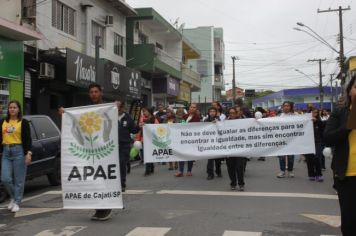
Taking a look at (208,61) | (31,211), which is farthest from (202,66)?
(31,211)

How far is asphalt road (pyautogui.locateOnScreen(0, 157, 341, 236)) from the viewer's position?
7398 millimetres

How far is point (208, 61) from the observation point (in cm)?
7212

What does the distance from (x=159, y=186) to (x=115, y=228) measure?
446 cm

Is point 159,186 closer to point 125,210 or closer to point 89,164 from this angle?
point 125,210

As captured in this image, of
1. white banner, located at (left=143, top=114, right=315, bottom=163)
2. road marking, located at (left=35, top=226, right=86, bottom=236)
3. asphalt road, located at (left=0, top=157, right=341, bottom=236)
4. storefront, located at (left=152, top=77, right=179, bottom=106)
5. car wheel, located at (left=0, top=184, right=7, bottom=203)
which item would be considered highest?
storefront, located at (left=152, top=77, right=179, bottom=106)

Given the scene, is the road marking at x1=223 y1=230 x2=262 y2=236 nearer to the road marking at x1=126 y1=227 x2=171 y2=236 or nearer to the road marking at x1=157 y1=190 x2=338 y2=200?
the road marking at x1=126 y1=227 x2=171 y2=236

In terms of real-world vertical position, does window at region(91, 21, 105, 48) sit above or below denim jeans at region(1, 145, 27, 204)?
above

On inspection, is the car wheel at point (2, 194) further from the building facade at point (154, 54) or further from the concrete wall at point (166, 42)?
the concrete wall at point (166, 42)

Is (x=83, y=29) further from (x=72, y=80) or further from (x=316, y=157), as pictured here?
(x=316, y=157)

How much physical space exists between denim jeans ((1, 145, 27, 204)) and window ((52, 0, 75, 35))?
1331cm

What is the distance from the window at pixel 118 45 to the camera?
29.0 m

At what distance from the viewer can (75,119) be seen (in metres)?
8.26

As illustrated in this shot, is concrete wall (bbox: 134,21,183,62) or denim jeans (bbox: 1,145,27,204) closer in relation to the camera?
denim jeans (bbox: 1,145,27,204)

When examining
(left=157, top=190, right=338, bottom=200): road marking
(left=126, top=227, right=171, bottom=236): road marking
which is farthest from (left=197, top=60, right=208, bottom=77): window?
(left=126, top=227, right=171, bottom=236): road marking
